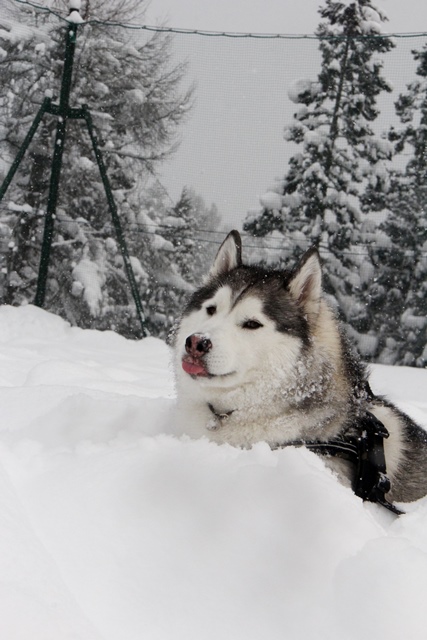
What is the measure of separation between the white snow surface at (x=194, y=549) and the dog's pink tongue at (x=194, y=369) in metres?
0.41

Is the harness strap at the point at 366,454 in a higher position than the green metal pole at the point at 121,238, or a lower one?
higher

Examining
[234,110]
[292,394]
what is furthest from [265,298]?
[234,110]

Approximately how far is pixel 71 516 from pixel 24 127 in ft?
28.4

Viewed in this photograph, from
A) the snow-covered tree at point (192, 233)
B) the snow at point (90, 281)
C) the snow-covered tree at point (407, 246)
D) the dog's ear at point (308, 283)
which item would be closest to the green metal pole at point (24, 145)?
the snow-covered tree at point (192, 233)

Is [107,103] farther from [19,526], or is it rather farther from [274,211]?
[19,526]

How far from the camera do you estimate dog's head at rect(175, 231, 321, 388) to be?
7.55 ft

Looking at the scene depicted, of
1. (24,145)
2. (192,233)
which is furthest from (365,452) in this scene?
(192,233)

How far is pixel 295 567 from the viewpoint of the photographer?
1.31m

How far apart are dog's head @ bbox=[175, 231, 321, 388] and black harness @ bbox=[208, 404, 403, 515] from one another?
0.69ft

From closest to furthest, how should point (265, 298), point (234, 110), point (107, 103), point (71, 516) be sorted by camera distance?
point (71, 516), point (265, 298), point (234, 110), point (107, 103)

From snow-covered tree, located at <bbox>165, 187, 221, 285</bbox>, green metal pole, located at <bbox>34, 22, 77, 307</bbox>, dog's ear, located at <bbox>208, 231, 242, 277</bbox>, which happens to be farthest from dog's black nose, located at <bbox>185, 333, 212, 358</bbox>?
snow-covered tree, located at <bbox>165, 187, 221, 285</bbox>

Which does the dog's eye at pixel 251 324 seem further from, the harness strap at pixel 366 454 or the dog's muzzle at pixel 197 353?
the harness strap at pixel 366 454

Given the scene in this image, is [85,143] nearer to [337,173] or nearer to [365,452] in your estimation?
[337,173]

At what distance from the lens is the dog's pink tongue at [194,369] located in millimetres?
2294
